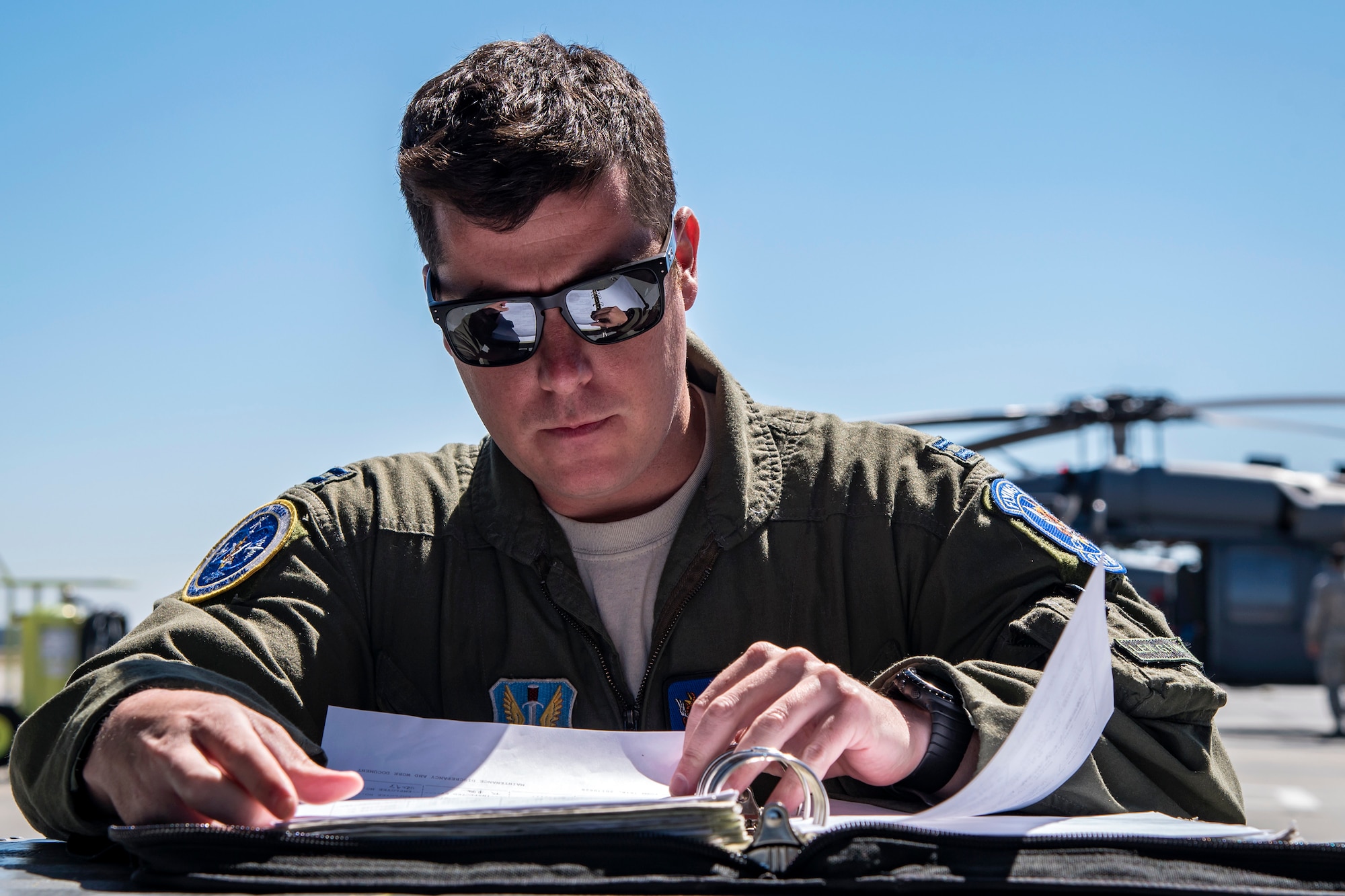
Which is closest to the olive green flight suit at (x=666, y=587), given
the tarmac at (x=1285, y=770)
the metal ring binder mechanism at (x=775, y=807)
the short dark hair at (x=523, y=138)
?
the short dark hair at (x=523, y=138)

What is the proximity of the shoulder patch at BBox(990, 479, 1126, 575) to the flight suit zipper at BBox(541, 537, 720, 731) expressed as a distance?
40cm

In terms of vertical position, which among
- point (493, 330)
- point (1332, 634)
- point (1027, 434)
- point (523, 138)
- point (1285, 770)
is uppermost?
point (523, 138)

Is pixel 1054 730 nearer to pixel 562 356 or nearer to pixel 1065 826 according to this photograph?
pixel 1065 826

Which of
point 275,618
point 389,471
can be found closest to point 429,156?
point 389,471

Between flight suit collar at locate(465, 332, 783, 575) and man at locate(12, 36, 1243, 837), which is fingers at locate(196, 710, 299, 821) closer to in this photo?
man at locate(12, 36, 1243, 837)

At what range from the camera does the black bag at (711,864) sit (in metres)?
0.72

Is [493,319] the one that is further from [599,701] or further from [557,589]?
[599,701]

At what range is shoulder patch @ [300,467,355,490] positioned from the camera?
1.74 metres

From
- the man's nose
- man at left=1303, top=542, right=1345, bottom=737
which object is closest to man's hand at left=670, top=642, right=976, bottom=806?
the man's nose

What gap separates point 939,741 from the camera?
114cm

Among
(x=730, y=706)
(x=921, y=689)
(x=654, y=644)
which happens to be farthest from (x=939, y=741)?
(x=654, y=644)

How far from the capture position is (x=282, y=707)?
145 cm

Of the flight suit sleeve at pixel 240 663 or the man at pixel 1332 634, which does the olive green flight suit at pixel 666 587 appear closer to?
the flight suit sleeve at pixel 240 663

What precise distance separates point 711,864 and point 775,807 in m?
0.06
